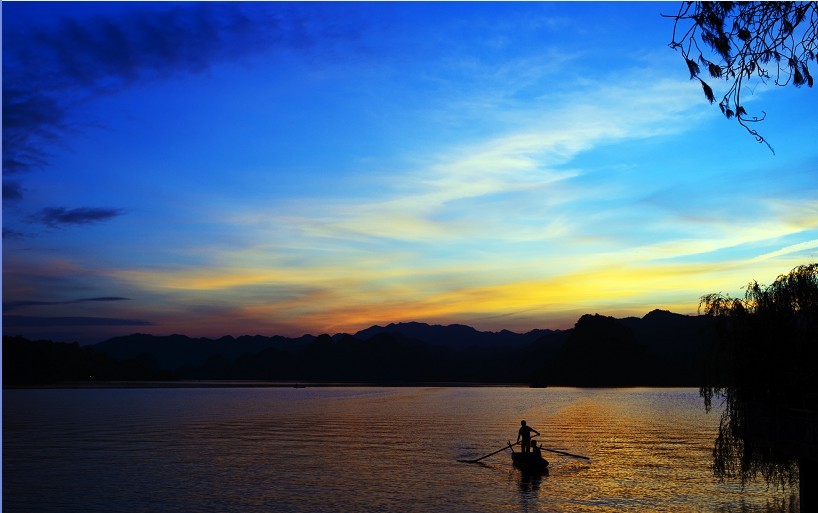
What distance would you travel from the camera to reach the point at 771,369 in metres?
29.6

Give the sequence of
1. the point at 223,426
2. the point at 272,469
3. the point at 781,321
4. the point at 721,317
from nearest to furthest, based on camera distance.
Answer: the point at 781,321 → the point at 721,317 → the point at 272,469 → the point at 223,426

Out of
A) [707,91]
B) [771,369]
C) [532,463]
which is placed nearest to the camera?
[707,91]

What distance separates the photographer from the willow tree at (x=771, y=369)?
2741cm

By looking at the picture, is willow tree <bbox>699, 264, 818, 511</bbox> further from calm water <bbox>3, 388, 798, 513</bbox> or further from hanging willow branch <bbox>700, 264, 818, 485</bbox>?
calm water <bbox>3, 388, 798, 513</bbox>

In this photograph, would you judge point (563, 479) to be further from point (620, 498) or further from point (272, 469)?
point (272, 469)

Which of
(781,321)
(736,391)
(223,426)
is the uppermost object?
(781,321)

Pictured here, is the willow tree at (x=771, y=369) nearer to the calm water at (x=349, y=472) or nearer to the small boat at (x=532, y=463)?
the calm water at (x=349, y=472)

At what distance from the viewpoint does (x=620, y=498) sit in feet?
140

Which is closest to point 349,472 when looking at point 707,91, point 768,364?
point 768,364

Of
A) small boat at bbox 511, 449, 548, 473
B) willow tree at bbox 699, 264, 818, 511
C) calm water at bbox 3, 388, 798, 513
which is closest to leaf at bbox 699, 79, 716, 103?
willow tree at bbox 699, 264, 818, 511

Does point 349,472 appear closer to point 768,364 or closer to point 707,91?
point 768,364

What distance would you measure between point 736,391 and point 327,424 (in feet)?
273

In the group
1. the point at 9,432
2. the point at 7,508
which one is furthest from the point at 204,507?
the point at 9,432

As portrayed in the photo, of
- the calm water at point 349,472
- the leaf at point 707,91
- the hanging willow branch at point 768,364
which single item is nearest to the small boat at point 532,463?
the calm water at point 349,472
